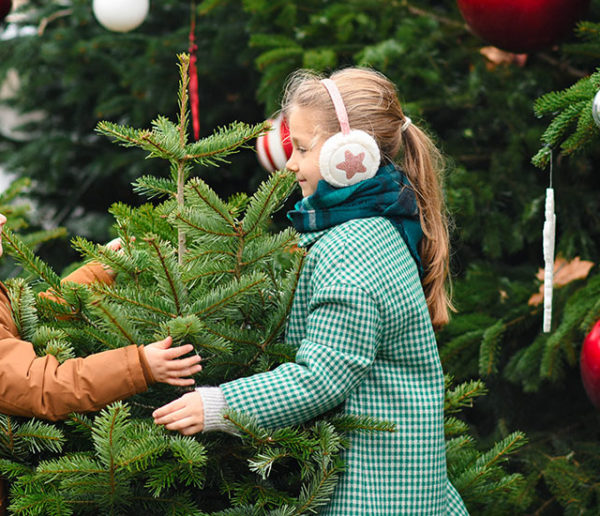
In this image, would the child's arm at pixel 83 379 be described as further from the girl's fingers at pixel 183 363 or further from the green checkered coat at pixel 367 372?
the green checkered coat at pixel 367 372

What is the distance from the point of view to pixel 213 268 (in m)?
1.69

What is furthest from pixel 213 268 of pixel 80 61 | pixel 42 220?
pixel 42 220

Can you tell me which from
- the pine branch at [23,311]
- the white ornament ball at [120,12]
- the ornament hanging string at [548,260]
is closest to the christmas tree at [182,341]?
the pine branch at [23,311]

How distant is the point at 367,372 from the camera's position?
1.68 m

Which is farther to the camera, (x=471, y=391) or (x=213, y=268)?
(x=471, y=391)

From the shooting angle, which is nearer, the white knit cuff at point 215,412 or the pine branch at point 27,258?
the white knit cuff at point 215,412

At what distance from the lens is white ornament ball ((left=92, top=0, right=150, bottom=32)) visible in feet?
11.6

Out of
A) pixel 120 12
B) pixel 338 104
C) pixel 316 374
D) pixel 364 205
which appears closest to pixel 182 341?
pixel 316 374

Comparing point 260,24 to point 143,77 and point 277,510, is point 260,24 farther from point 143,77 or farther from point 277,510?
point 277,510

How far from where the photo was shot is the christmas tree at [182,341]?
1558mm

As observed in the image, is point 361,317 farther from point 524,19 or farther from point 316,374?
point 524,19

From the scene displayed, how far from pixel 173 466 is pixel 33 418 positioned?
0.31 metres

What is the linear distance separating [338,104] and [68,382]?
853 millimetres

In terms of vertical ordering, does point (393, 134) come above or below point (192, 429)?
above
